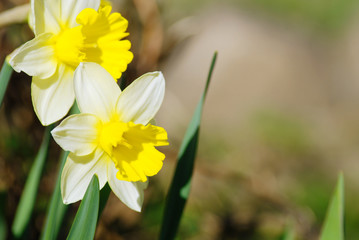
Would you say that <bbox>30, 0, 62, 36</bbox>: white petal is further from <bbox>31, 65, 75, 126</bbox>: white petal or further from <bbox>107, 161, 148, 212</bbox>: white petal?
<bbox>107, 161, 148, 212</bbox>: white petal

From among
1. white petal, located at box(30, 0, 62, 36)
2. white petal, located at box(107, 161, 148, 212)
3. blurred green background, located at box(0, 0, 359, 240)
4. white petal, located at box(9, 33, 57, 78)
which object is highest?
white petal, located at box(30, 0, 62, 36)

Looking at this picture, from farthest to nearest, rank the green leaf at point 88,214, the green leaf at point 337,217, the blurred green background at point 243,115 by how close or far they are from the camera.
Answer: the blurred green background at point 243,115, the green leaf at point 337,217, the green leaf at point 88,214

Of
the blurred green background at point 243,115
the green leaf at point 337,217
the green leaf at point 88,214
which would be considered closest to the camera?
the green leaf at point 88,214

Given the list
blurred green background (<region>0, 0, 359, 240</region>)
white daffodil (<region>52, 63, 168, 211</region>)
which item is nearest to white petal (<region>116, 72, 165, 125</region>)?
white daffodil (<region>52, 63, 168, 211</region>)

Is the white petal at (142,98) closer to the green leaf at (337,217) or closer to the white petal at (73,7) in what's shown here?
the white petal at (73,7)

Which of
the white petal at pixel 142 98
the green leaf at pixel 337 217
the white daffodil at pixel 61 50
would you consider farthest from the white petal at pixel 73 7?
the green leaf at pixel 337 217

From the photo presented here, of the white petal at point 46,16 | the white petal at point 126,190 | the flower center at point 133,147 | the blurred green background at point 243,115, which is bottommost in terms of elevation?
the blurred green background at point 243,115

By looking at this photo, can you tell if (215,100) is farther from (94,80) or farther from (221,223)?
(94,80)
